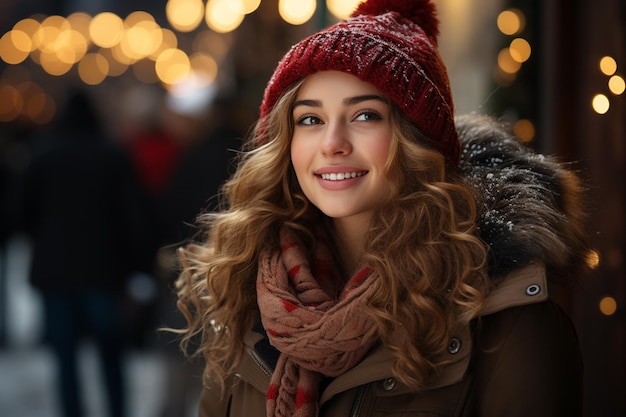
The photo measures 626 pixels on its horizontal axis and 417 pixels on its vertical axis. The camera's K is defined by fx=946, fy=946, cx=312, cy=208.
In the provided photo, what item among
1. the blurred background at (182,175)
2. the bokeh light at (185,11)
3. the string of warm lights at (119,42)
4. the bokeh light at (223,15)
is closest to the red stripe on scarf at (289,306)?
the blurred background at (182,175)

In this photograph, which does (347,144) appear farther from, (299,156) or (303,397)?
(303,397)

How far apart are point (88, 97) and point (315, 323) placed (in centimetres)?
452

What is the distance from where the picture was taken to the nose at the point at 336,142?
282 centimetres

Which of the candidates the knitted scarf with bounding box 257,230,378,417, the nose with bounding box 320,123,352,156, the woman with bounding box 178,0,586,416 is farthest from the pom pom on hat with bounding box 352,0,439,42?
the knitted scarf with bounding box 257,230,378,417

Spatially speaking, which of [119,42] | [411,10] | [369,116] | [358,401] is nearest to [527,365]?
[358,401]

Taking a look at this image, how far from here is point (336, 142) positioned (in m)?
2.82

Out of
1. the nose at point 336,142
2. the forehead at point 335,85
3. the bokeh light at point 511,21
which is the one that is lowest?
the nose at point 336,142

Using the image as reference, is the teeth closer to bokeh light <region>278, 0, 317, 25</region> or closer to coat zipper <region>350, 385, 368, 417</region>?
coat zipper <region>350, 385, 368, 417</region>

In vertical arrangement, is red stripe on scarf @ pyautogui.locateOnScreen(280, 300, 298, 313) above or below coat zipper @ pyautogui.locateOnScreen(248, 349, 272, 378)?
above

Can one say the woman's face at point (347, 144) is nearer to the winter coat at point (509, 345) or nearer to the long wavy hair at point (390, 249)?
the long wavy hair at point (390, 249)

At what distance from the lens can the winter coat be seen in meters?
2.52

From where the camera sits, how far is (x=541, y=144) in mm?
4836

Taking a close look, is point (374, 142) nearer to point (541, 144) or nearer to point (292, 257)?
point (292, 257)

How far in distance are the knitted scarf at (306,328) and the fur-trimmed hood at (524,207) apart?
1.28 feet
